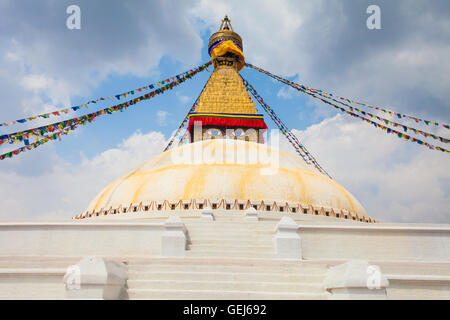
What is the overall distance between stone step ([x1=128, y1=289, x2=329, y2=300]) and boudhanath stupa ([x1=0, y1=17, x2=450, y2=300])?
0.02 meters

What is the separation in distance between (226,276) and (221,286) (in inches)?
8.7

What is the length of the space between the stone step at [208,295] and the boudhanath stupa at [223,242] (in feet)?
0.05

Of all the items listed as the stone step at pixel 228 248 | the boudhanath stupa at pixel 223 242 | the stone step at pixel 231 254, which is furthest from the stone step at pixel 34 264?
the stone step at pixel 228 248

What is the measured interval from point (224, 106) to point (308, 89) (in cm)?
508

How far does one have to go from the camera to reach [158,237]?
816cm

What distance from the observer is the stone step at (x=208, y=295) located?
16.9ft

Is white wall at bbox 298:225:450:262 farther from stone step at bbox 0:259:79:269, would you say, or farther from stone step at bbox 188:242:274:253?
stone step at bbox 0:259:79:269

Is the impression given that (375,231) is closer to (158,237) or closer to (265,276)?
(265,276)

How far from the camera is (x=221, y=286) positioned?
5.34 metres

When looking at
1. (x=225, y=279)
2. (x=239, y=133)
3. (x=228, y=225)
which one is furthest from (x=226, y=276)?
(x=239, y=133)

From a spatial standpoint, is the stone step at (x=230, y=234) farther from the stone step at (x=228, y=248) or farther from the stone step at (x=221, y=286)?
the stone step at (x=221, y=286)

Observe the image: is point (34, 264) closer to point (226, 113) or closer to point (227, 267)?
point (227, 267)

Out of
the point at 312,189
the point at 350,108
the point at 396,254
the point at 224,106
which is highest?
the point at 224,106
